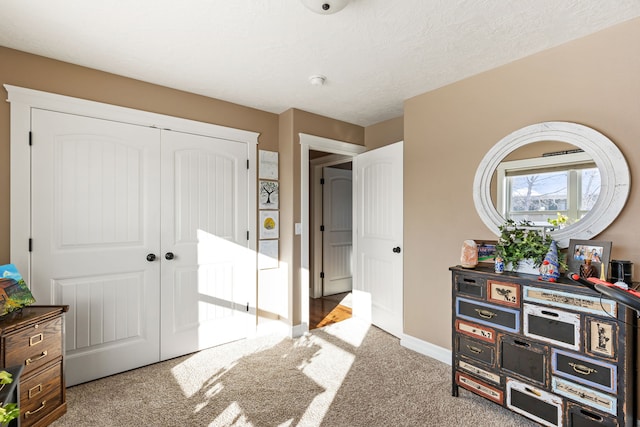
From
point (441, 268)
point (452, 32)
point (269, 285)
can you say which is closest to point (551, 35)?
point (452, 32)

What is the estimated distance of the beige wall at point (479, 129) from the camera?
187cm

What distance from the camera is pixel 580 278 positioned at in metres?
1.81

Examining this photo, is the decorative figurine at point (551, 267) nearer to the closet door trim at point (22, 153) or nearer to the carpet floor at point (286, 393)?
the carpet floor at point (286, 393)

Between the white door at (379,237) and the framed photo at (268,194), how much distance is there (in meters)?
1.02

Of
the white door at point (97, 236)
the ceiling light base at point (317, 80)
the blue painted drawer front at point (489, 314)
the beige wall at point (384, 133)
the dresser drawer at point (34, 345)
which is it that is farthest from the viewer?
the beige wall at point (384, 133)

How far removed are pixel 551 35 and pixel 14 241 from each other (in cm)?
385

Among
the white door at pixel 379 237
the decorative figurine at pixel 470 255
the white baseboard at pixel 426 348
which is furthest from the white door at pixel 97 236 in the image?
the decorative figurine at pixel 470 255

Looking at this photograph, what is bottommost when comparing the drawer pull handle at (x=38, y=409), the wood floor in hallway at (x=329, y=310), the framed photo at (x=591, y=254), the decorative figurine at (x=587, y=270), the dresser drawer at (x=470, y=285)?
the wood floor in hallway at (x=329, y=310)

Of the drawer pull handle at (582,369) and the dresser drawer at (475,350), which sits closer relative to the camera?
the drawer pull handle at (582,369)

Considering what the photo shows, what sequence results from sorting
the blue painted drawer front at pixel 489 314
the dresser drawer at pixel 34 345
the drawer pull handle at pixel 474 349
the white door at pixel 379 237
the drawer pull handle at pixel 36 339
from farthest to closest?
the white door at pixel 379 237 < the drawer pull handle at pixel 474 349 < the blue painted drawer front at pixel 489 314 < the drawer pull handle at pixel 36 339 < the dresser drawer at pixel 34 345

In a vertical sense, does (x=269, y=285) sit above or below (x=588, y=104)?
below

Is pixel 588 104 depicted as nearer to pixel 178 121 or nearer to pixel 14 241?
pixel 178 121

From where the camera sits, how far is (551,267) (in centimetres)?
187

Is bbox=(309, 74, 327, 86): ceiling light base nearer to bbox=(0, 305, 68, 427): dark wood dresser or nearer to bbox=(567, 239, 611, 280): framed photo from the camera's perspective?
bbox=(567, 239, 611, 280): framed photo
